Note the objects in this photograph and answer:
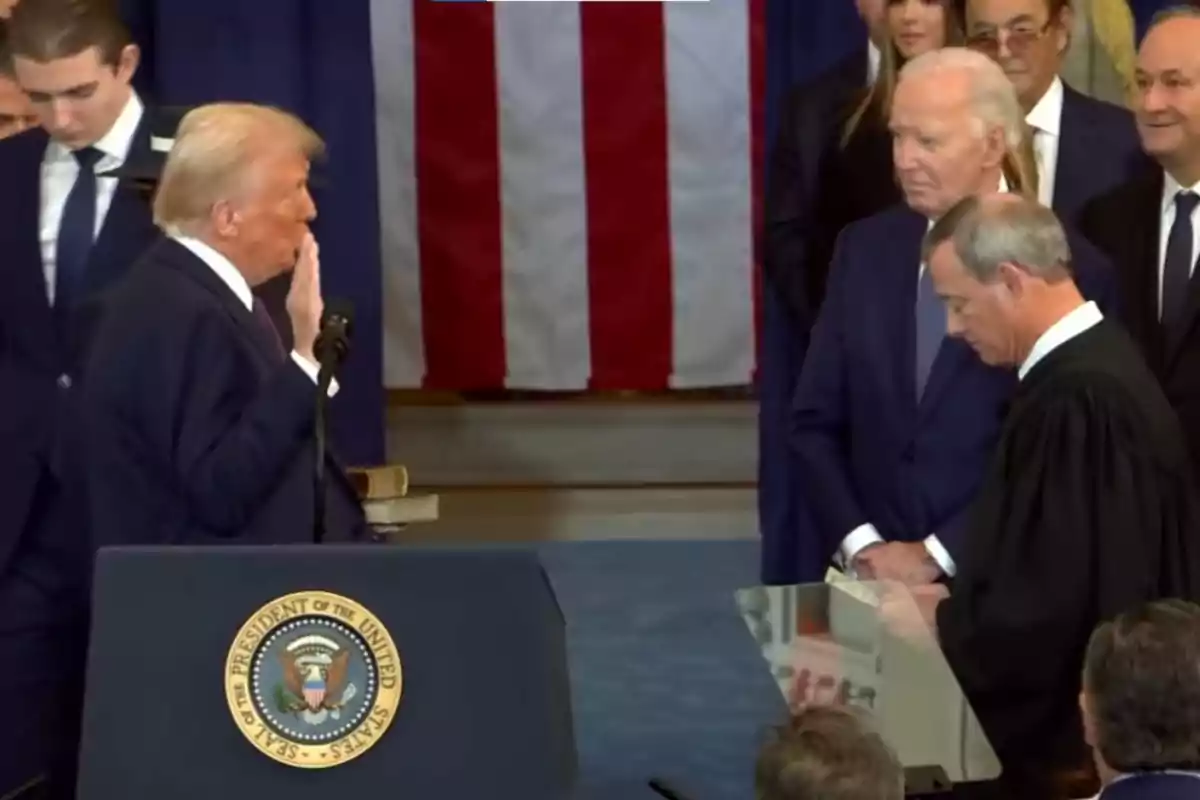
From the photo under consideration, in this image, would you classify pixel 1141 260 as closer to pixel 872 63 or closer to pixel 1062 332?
pixel 1062 332

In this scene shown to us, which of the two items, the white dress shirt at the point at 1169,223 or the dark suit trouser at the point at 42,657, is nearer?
the dark suit trouser at the point at 42,657

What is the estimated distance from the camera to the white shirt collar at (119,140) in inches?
135

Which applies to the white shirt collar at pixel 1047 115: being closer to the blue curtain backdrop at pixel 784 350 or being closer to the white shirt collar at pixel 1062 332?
the white shirt collar at pixel 1062 332

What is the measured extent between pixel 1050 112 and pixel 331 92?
8.42 feet

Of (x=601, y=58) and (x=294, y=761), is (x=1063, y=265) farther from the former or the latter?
(x=601, y=58)

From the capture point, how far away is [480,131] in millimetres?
6797

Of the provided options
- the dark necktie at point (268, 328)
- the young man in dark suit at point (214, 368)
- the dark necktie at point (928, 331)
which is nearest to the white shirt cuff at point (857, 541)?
the dark necktie at point (928, 331)

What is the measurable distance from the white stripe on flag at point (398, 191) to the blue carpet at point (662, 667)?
3.02ft

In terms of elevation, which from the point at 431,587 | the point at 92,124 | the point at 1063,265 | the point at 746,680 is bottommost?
the point at 746,680

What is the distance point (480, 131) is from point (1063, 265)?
3954 mm

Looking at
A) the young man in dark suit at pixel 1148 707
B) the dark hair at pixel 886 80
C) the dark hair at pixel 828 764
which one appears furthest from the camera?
the dark hair at pixel 886 80

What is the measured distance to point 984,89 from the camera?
A: 11.3ft

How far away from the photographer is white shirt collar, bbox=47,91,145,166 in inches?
135

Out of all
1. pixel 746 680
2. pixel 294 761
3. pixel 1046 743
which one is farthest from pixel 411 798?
pixel 746 680
